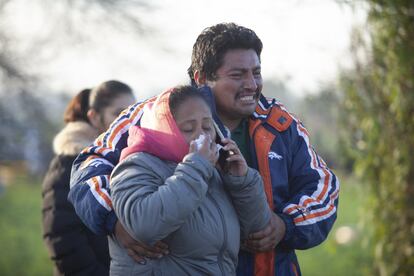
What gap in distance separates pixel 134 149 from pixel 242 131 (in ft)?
2.38

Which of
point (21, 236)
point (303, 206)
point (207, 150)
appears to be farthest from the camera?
point (21, 236)

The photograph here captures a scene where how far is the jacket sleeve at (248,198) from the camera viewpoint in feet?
8.50

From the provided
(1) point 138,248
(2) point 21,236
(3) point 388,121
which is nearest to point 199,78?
(1) point 138,248

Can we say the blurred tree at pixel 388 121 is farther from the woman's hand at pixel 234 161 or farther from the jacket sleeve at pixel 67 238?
the woman's hand at pixel 234 161

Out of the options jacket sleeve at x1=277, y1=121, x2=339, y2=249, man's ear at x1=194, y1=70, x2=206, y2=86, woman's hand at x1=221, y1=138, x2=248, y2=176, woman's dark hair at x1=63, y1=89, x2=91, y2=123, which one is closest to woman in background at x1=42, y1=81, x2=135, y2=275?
woman's dark hair at x1=63, y1=89, x2=91, y2=123

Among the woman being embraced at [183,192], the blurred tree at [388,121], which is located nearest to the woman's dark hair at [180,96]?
the woman being embraced at [183,192]

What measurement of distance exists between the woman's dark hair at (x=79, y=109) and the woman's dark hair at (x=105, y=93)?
109 millimetres

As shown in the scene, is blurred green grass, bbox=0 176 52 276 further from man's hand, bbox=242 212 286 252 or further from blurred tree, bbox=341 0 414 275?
man's hand, bbox=242 212 286 252

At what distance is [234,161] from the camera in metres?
2.59

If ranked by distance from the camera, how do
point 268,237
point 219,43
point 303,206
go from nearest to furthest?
point 268,237
point 303,206
point 219,43

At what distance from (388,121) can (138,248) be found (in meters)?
2.45

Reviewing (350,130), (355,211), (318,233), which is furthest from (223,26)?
(355,211)

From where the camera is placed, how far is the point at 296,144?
316 cm

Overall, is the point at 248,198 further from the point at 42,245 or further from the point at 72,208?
the point at 42,245
